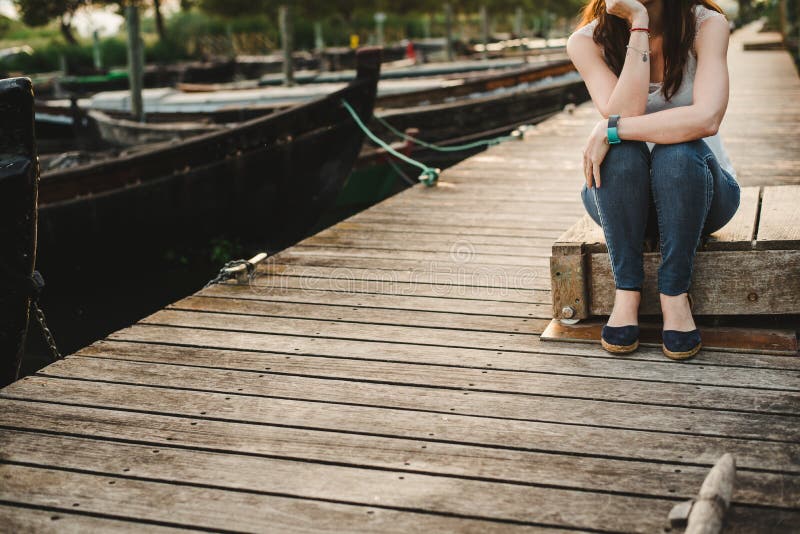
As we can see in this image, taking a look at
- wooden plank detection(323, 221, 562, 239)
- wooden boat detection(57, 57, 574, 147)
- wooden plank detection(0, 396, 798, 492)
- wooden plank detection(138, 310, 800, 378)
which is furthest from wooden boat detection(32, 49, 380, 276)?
wooden plank detection(0, 396, 798, 492)

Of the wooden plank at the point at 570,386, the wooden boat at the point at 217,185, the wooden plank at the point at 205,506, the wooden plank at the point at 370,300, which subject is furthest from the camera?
the wooden boat at the point at 217,185

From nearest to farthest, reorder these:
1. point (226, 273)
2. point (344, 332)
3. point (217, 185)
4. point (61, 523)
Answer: point (61, 523) < point (344, 332) < point (226, 273) < point (217, 185)

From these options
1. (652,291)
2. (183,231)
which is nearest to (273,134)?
(183,231)

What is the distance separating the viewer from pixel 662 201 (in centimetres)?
266

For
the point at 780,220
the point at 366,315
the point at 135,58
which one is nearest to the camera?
the point at 780,220

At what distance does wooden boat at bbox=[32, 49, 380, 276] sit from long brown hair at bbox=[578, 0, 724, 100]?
14.2 ft

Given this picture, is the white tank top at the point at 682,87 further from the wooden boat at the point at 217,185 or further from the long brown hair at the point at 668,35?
the wooden boat at the point at 217,185

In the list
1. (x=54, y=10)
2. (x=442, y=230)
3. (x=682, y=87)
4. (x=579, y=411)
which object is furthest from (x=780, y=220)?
(x=54, y=10)

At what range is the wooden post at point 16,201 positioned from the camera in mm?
3033

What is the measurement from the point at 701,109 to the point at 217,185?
4887 millimetres

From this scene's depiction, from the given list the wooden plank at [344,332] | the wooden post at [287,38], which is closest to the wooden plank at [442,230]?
the wooden plank at [344,332]

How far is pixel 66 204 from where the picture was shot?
623 centimetres

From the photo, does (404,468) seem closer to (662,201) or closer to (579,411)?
(579,411)

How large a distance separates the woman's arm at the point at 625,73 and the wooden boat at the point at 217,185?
4298 mm
